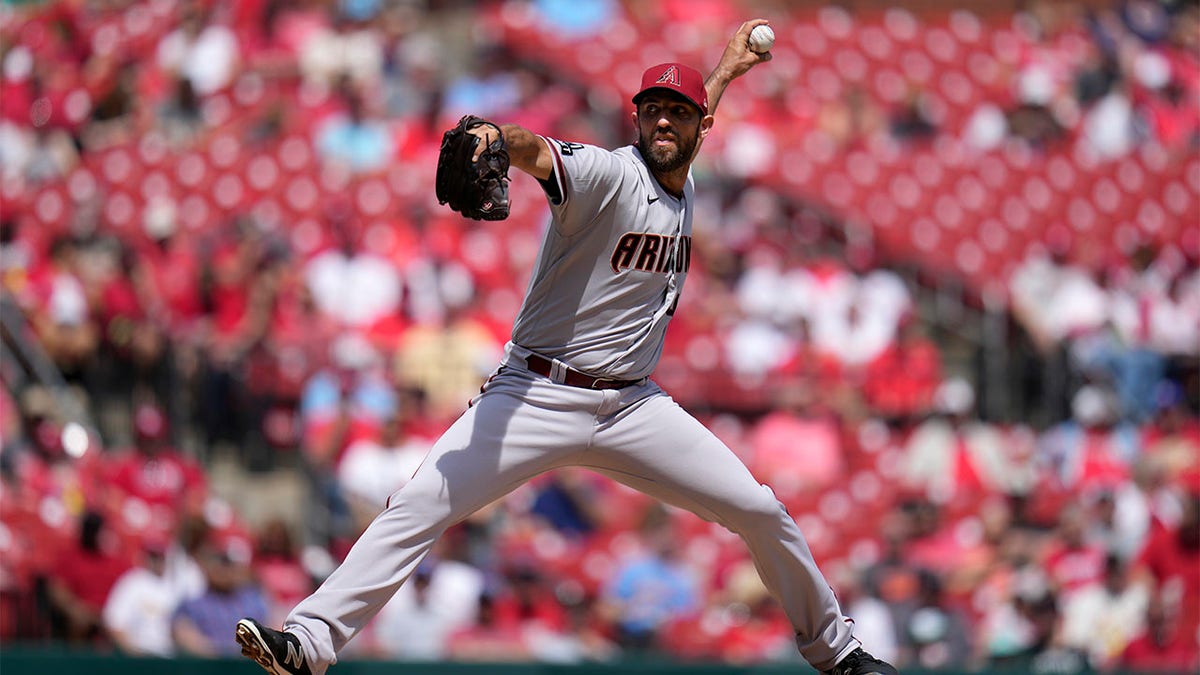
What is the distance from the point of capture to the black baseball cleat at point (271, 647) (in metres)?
4.14

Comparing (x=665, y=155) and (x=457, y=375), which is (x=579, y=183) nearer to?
(x=665, y=155)

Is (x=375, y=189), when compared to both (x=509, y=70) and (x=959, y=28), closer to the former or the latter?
(x=509, y=70)

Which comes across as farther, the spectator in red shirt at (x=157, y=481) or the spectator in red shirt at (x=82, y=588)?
the spectator in red shirt at (x=157, y=481)

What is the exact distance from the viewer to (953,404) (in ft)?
33.1

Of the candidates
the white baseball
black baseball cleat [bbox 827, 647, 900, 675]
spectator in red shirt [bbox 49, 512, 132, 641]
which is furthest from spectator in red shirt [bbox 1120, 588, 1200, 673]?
spectator in red shirt [bbox 49, 512, 132, 641]

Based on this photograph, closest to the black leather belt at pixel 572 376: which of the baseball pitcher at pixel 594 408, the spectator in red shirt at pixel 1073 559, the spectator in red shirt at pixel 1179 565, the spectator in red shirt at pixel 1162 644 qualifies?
the baseball pitcher at pixel 594 408

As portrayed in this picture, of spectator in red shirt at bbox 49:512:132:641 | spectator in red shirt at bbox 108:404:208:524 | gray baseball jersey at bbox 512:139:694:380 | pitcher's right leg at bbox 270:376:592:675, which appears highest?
gray baseball jersey at bbox 512:139:694:380

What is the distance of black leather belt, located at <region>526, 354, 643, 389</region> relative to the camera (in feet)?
14.9

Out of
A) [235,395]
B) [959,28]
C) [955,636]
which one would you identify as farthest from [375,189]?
[959,28]

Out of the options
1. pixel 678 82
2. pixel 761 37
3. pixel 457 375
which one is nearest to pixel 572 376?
pixel 678 82

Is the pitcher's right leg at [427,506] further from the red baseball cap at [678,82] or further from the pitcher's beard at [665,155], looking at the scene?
the red baseball cap at [678,82]

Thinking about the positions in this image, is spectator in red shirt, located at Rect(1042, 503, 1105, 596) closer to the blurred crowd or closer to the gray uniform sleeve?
the blurred crowd

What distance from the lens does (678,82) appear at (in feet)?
14.4

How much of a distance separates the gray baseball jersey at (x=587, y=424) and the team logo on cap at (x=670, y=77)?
222 mm
